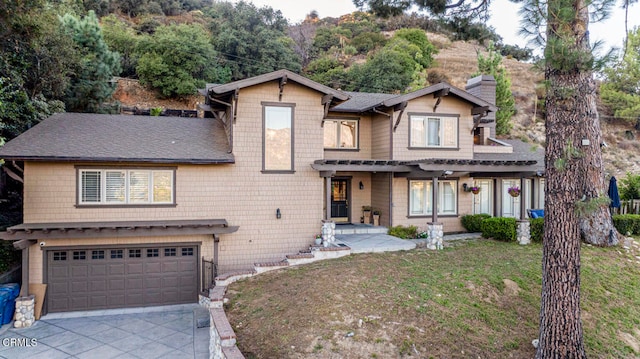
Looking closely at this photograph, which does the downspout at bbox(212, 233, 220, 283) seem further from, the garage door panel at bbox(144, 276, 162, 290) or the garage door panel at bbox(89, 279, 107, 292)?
the garage door panel at bbox(89, 279, 107, 292)

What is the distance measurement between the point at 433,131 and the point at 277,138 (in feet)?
20.1

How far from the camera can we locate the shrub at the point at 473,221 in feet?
45.7

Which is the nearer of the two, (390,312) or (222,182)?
(390,312)

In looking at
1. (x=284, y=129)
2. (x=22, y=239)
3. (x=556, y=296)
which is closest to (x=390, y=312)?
(x=556, y=296)

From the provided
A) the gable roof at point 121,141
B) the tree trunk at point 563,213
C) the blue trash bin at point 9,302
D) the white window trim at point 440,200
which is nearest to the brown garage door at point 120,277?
the blue trash bin at point 9,302

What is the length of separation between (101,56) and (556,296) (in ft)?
69.1

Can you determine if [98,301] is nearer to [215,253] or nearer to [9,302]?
[9,302]

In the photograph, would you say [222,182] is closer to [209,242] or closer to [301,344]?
[209,242]

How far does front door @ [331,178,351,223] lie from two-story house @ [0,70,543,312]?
1.51m

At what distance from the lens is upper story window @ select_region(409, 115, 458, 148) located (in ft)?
45.2

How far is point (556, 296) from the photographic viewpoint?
6.23 metres

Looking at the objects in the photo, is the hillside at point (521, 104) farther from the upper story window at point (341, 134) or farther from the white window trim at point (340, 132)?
the upper story window at point (341, 134)

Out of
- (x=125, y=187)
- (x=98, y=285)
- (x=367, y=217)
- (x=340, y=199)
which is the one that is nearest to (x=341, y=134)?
(x=340, y=199)

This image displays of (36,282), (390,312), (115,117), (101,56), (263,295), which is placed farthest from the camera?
(101,56)
